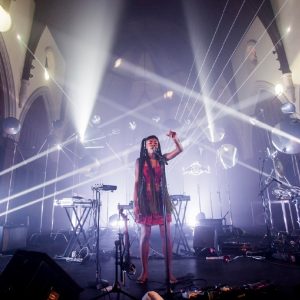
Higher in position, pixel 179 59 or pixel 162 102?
pixel 179 59

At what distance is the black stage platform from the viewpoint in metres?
2.38

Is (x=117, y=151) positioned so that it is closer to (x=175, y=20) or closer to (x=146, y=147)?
(x=175, y=20)

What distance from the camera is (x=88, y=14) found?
888cm

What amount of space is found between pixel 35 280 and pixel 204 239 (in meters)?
3.65

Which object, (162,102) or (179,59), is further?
(162,102)

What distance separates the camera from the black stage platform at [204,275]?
238 centimetres

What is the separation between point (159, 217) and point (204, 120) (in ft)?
39.9

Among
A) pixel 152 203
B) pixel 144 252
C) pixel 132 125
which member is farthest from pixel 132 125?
pixel 144 252

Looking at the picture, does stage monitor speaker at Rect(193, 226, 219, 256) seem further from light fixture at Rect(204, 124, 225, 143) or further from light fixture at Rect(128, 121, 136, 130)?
light fixture at Rect(128, 121, 136, 130)

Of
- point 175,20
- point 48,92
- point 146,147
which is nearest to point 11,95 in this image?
point 48,92

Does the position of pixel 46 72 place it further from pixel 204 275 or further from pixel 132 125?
pixel 204 275

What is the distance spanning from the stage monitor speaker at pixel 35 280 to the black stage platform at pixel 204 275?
1 centimetres

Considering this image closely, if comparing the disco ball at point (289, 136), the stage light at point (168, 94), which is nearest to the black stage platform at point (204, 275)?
the disco ball at point (289, 136)

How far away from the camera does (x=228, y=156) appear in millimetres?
11766
